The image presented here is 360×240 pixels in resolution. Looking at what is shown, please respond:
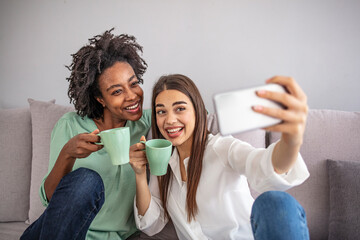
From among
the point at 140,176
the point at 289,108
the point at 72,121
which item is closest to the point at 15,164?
the point at 72,121

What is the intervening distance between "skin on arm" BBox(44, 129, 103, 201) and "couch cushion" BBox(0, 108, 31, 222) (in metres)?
0.48

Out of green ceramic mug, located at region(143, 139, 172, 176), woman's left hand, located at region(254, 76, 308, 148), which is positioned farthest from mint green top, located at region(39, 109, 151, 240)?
woman's left hand, located at region(254, 76, 308, 148)

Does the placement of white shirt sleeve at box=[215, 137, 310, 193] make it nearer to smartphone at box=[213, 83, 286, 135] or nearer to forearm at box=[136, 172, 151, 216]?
smartphone at box=[213, 83, 286, 135]

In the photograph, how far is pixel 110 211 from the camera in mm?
1130

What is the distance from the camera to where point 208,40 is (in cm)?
156

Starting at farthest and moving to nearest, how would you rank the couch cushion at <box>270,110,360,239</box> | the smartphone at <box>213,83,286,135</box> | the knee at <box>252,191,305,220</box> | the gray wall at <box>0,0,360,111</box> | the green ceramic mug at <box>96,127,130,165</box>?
1. the gray wall at <box>0,0,360,111</box>
2. the couch cushion at <box>270,110,360,239</box>
3. the green ceramic mug at <box>96,127,130,165</box>
4. the knee at <box>252,191,305,220</box>
5. the smartphone at <box>213,83,286,135</box>

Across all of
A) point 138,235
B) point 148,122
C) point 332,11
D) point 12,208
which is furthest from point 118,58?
point 332,11

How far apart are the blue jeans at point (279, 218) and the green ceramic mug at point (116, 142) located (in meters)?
0.44

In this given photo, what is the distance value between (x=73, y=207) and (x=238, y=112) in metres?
0.61

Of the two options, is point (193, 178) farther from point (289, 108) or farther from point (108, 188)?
point (289, 108)

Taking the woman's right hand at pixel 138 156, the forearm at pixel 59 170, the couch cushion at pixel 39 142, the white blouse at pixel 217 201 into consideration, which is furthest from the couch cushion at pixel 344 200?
the couch cushion at pixel 39 142

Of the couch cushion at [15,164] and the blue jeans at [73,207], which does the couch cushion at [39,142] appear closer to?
the couch cushion at [15,164]

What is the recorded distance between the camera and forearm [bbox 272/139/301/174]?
68 centimetres

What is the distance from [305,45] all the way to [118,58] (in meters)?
1.04
